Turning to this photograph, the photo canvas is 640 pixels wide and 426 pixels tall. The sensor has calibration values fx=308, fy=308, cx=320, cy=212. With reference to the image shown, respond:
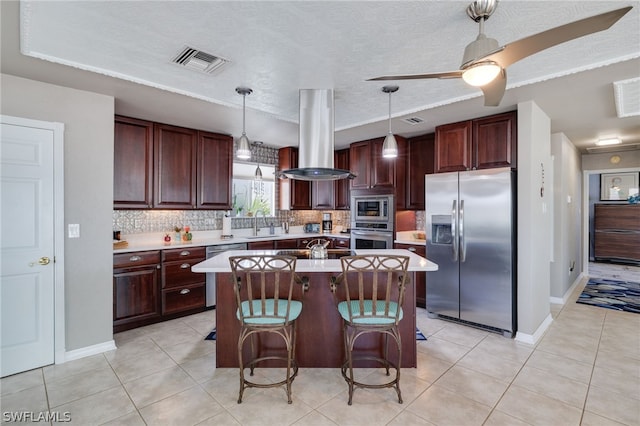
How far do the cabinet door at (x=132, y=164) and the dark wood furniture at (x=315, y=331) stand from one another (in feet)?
6.34

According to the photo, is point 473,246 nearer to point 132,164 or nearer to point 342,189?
point 342,189

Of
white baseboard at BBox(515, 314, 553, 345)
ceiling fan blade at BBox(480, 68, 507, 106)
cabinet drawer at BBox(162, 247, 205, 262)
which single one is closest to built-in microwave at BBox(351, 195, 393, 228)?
A: white baseboard at BBox(515, 314, 553, 345)

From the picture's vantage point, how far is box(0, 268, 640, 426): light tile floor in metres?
2.09

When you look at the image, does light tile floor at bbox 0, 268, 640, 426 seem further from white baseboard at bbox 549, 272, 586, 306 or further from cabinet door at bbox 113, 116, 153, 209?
cabinet door at bbox 113, 116, 153, 209

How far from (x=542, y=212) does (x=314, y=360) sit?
304cm

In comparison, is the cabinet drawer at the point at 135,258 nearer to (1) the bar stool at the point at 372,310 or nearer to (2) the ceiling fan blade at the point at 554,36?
(1) the bar stool at the point at 372,310

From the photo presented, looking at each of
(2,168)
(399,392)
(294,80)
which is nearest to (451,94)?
(294,80)

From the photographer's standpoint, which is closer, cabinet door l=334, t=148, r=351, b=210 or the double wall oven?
the double wall oven

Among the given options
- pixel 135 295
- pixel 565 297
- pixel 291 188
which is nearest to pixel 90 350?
pixel 135 295

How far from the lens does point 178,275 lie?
3.93m

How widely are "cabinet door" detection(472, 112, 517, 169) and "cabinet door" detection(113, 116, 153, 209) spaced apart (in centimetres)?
406

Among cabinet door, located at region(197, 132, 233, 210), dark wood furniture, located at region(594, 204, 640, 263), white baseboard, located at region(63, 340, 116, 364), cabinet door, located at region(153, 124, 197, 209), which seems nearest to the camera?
white baseboard, located at region(63, 340, 116, 364)

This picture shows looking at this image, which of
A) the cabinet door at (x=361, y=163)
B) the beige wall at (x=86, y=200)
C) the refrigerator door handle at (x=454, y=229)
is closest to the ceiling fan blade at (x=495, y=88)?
the refrigerator door handle at (x=454, y=229)

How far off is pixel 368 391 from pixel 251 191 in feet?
12.7
